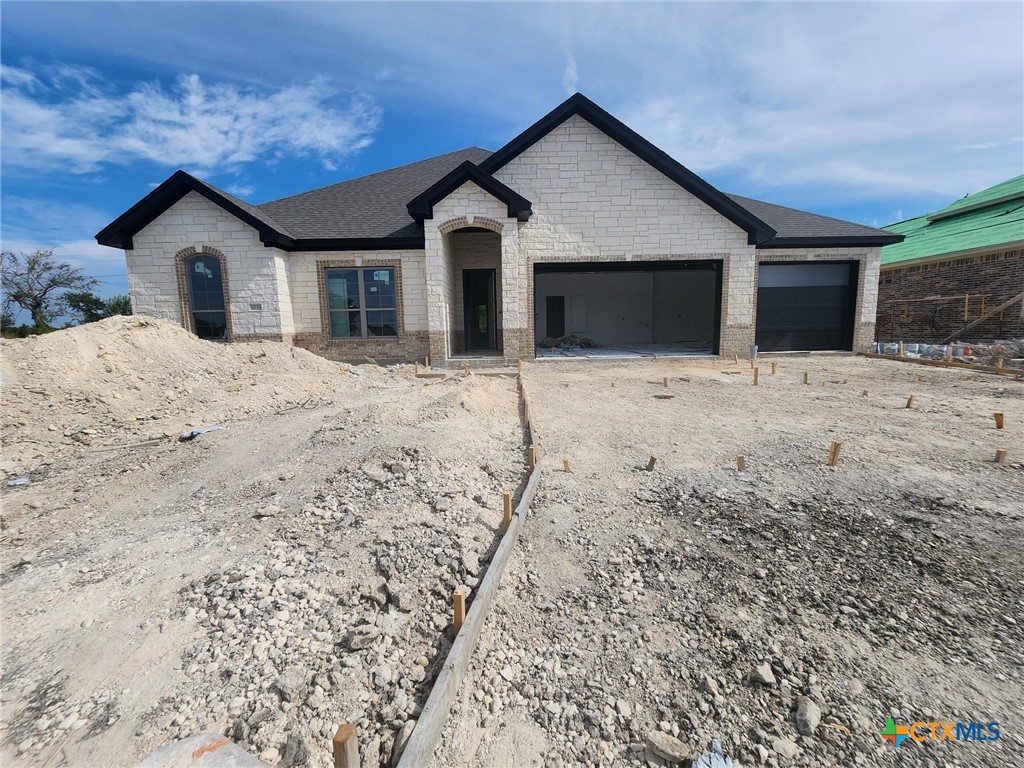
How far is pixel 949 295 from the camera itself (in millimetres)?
19234

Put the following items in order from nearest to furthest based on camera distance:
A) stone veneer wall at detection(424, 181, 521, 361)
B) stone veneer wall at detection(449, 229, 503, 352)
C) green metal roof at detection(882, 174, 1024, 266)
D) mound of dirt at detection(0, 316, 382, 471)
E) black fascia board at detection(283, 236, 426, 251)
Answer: mound of dirt at detection(0, 316, 382, 471) < stone veneer wall at detection(424, 181, 521, 361) < black fascia board at detection(283, 236, 426, 251) < stone veneer wall at detection(449, 229, 503, 352) < green metal roof at detection(882, 174, 1024, 266)

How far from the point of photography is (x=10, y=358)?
7676 millimetres

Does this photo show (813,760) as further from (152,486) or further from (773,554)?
(152,486)

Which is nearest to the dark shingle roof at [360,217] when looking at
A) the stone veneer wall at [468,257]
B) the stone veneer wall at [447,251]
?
the stone veneer wall at [447,251]

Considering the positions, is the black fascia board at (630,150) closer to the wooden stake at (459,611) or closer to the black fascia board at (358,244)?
the black fascia board at (358,244)

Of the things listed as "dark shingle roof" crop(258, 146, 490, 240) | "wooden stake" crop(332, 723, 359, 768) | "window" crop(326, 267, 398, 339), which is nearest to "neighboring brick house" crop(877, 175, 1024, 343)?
"dark shingle roof" crop(258, 146, 490, 240)

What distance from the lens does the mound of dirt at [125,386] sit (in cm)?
677

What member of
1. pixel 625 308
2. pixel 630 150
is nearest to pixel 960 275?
pixel 625 308

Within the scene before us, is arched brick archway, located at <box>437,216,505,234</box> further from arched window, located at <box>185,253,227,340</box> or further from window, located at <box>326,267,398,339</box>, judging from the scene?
arched window, located at <box>185,253,227,340</box>

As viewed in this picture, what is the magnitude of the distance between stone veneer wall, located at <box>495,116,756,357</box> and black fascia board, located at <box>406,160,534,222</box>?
1.04 meters

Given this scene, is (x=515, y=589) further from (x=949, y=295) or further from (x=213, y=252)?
(x=949, y=295)

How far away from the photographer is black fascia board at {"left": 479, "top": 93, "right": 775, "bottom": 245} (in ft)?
47.2

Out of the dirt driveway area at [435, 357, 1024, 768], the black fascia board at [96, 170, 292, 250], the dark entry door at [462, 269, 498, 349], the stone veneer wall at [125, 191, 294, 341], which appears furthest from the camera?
the dark entry door at [462, 269, 498, 349]

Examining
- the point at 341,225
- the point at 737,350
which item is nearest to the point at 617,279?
the point at 737,350
